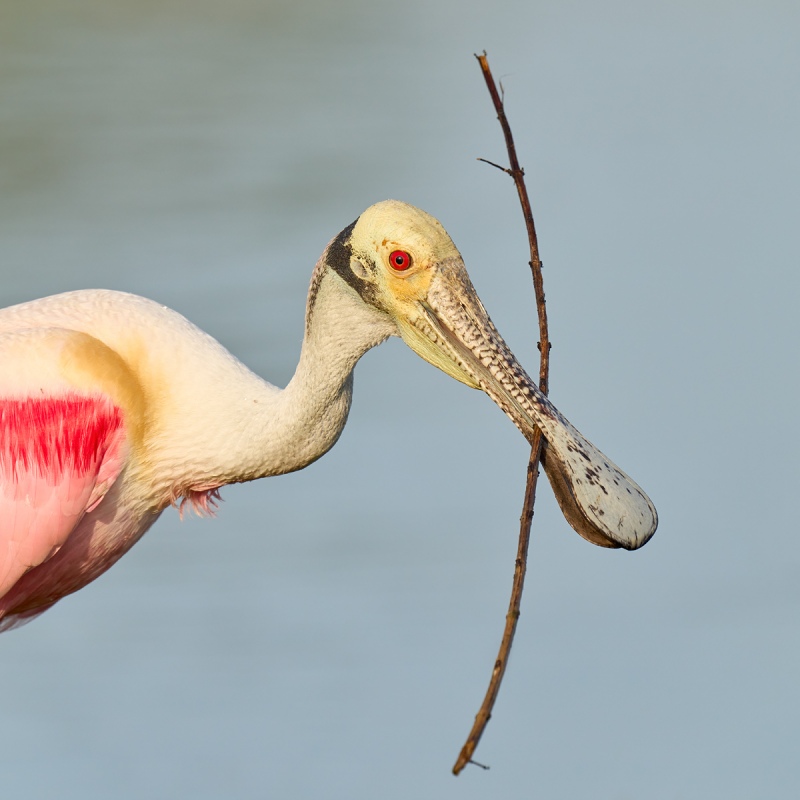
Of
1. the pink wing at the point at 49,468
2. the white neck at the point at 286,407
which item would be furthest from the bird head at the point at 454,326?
the pink wing at the point at 49,468

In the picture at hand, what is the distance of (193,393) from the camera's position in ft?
22.8

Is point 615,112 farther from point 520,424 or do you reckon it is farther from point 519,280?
point 520,424

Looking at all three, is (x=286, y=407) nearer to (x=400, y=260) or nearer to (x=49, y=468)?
(x=400, y=260)

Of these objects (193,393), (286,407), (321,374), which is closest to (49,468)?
(193,393)

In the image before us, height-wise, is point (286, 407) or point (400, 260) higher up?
point (400, 260)

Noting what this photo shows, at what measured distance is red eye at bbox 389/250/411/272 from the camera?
6.60 metres

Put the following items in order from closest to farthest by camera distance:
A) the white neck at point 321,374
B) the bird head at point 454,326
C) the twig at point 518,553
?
the twig at point 518,553
the bird head at point 454,326
the white neck at point 321,374

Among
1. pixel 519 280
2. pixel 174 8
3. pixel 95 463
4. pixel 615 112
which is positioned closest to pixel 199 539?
pixel 519 280

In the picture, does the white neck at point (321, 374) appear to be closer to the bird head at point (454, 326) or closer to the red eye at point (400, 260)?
the bird head at point (454, 326)

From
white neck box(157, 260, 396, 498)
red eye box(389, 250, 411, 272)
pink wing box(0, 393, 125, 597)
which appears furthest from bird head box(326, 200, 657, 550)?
pink wing box(0, 393, 125, 597)

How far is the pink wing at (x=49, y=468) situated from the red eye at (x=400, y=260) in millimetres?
1277

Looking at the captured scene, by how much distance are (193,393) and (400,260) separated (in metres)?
1.03

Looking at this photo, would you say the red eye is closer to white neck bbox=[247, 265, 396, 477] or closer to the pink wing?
white neck bbox=[247, 265, 396, 477]

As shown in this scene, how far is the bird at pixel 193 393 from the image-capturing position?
21.8 ft
